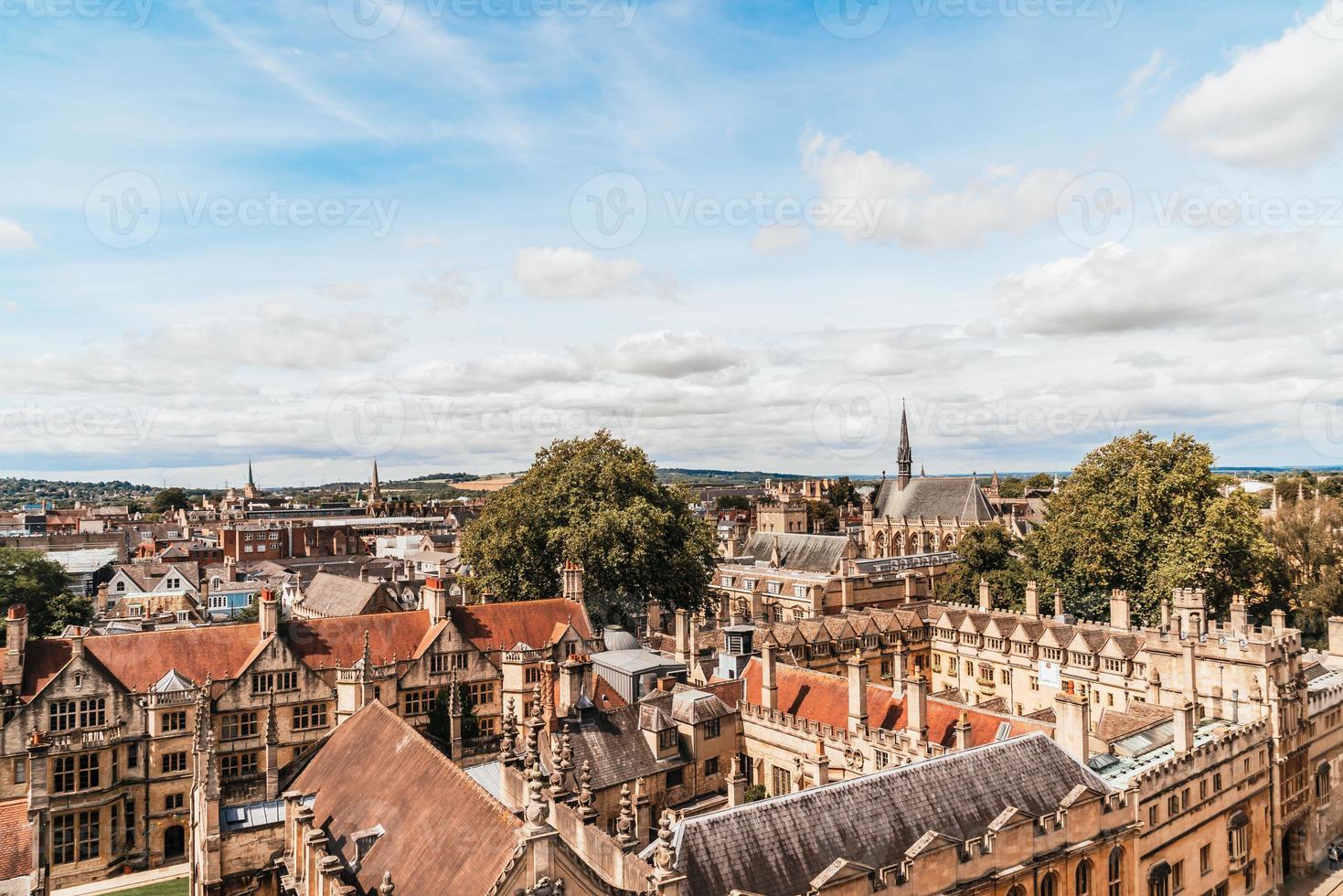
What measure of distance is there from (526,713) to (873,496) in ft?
324

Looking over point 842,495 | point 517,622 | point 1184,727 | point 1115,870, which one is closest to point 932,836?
point 1115,870

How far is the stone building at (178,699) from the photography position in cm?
3152

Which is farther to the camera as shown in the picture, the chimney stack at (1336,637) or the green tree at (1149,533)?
the green tree at (1149,533)

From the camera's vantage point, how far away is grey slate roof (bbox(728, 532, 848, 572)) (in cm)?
7919

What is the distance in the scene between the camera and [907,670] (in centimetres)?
5028

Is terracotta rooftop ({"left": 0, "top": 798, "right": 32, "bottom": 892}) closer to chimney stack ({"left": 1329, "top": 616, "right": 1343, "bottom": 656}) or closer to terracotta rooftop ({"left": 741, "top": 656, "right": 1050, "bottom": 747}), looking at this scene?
terracotta rooftop ({"left": 741, "top": 656, "right": 1050, "bottom": 747})

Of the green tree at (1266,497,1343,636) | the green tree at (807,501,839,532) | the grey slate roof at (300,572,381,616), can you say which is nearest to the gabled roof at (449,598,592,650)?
the grey slate roof at (300,572,381,616)

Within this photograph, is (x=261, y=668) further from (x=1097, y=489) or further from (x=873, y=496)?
(x=873, y=496)

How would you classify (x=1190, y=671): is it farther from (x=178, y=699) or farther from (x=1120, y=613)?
(x=178, y=699)

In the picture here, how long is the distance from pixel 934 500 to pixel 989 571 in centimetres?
4374

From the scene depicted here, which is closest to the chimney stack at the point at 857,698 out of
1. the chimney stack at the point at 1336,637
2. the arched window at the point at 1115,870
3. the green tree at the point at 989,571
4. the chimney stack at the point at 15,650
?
the arched window at the point at 1115,870

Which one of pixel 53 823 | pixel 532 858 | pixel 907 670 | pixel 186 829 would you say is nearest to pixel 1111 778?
pixel 532 858

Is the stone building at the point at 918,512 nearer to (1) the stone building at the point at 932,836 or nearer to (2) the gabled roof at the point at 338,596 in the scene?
(2) the gabled roof at the point at 338,596

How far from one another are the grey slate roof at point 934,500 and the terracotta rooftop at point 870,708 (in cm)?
6859
